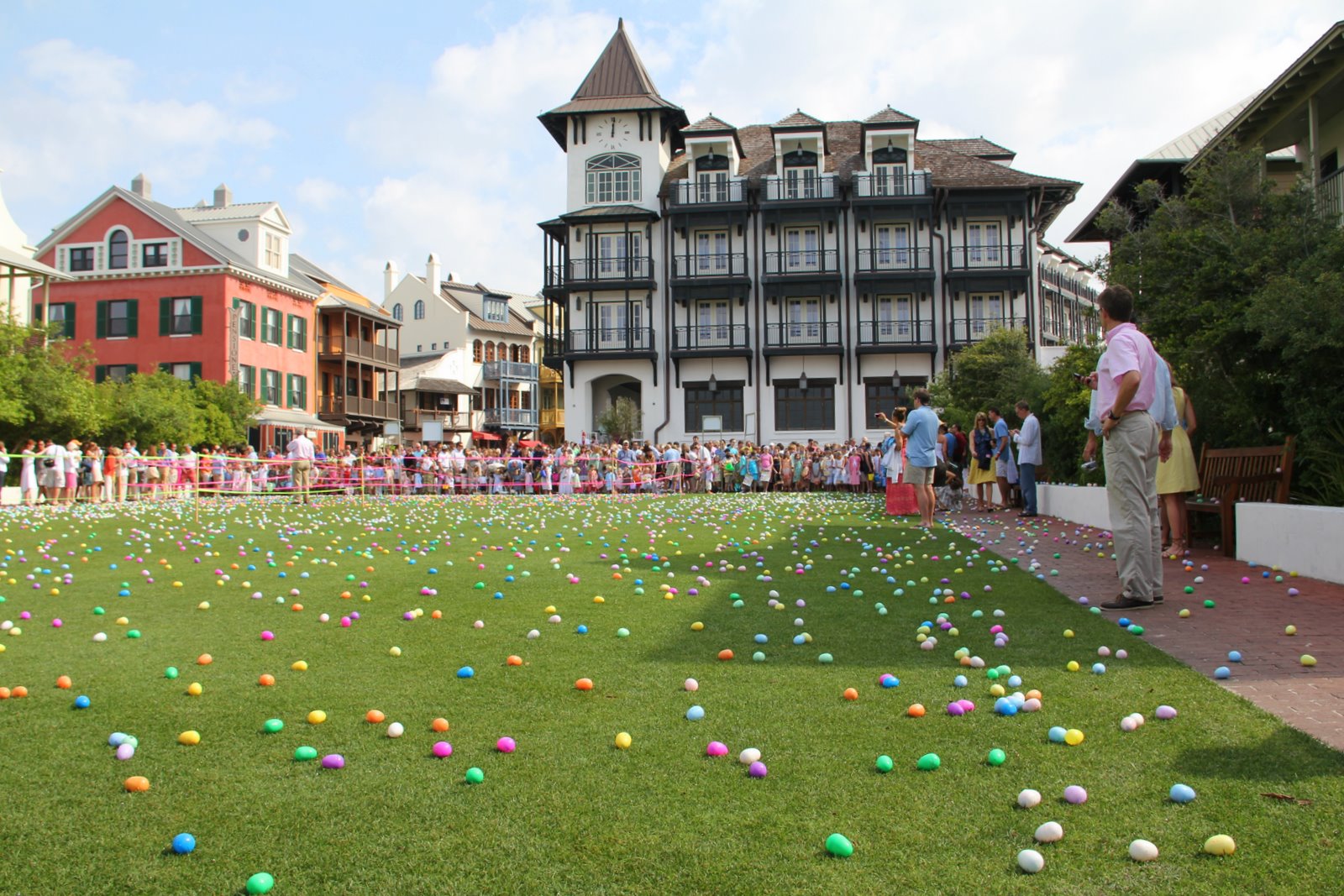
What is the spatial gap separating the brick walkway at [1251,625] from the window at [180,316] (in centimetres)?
4126

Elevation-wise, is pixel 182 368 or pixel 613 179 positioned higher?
pixel 613 179

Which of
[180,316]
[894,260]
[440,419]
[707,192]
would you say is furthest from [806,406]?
[440,419]

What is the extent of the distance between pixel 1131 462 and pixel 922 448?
23.3 ft

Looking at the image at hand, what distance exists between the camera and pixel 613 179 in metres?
43.6

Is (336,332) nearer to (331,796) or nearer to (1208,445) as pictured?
(1208,445)

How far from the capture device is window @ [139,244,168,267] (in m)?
43.9

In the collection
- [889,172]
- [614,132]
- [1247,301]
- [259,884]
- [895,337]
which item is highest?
[614,132]

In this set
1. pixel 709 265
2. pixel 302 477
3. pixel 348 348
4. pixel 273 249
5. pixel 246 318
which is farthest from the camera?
pixel 348 348

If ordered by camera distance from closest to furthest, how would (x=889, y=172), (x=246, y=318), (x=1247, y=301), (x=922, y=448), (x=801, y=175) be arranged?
(x=1247, y=301) → (x=922, y=448) → (x=889, y=172) → (x=801, y=175) → (x=246, y=318)

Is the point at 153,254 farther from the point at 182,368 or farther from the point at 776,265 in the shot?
the point at 776,265

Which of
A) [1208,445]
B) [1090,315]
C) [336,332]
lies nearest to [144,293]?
[336,332]

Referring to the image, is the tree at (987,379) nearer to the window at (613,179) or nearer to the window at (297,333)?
the window at (613,179)

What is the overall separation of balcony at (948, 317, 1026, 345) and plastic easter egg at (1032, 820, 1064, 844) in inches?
1561

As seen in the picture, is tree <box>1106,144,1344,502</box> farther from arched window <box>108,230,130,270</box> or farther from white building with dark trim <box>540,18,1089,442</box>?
arched window <box>108,230,130,270</box>
